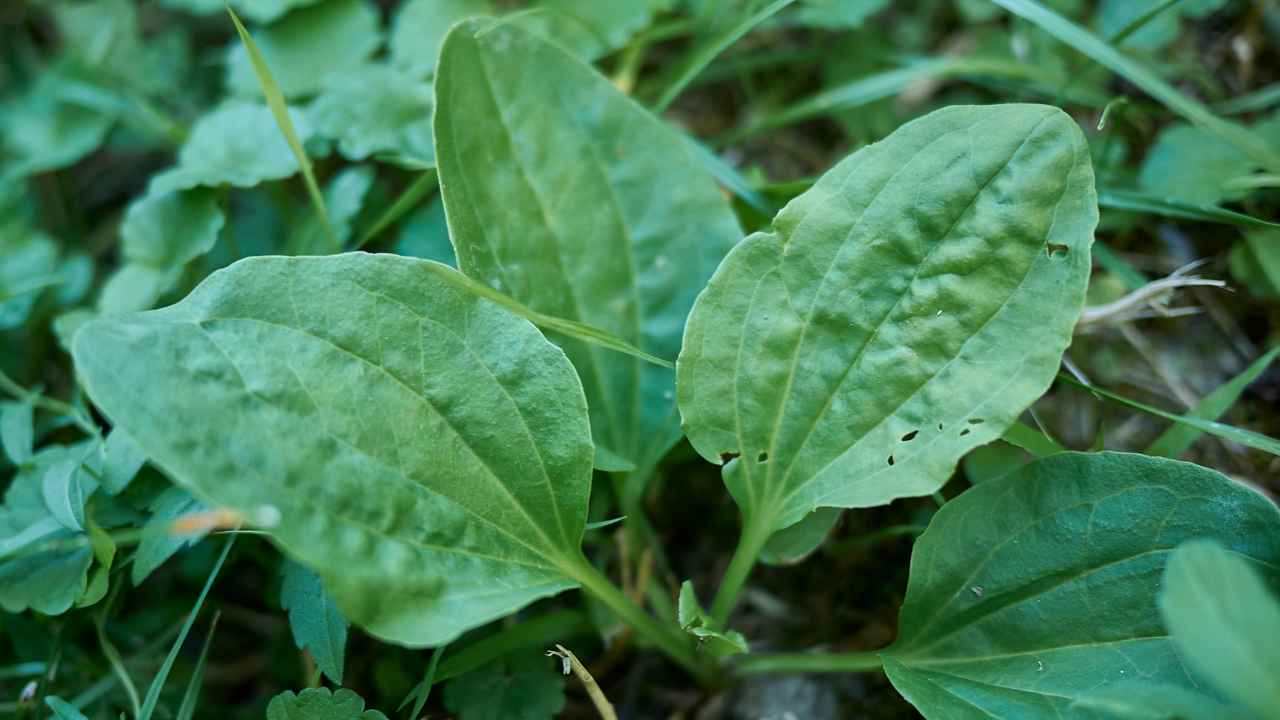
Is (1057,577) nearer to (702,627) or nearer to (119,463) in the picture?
(702,627)

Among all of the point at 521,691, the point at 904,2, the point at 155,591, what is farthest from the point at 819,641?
the point at 904,2

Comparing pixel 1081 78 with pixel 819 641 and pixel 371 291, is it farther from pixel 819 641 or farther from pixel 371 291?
pixel 371 291

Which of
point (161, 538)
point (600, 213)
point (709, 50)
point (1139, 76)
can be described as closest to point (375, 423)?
point (161, 538)

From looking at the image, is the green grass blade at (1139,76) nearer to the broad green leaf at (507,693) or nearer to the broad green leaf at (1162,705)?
the broad green leaf at (1162,705)

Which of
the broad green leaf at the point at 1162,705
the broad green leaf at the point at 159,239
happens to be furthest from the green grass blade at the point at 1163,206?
the broad green leaf at the point at 159,239

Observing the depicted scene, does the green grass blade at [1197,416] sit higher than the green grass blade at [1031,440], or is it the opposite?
the green grass blade at [1031,440]

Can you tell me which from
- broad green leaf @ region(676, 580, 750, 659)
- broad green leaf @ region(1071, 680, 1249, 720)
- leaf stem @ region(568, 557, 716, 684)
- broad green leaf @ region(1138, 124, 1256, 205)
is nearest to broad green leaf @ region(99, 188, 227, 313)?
leaf stem @ region(568, 557, 716, 684)
